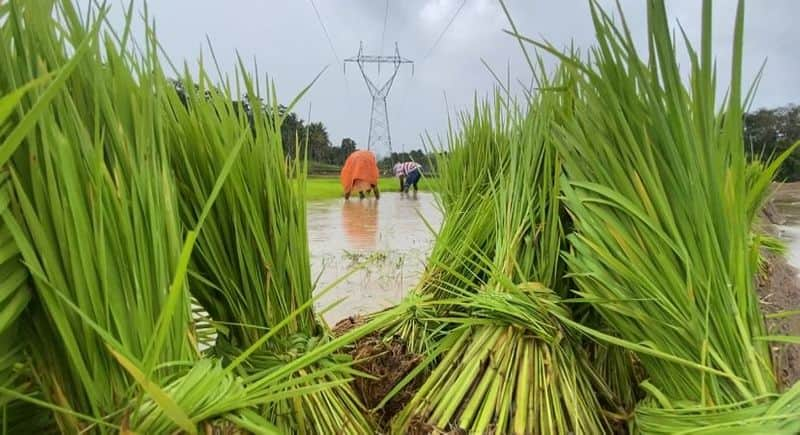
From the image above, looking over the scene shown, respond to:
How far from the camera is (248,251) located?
298mm

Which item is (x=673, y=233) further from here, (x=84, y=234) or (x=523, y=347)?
(x=84, y=234)

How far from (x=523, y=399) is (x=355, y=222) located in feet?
8.07

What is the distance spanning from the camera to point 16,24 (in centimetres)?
19

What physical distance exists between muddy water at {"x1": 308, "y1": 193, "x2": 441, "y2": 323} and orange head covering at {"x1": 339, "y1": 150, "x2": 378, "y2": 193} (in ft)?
6.87

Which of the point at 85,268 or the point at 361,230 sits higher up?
the point at 85,268

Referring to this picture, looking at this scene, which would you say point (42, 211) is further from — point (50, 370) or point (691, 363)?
point (691, 363)

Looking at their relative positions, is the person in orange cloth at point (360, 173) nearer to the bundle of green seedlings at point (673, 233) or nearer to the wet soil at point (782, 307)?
the wet soil at point (782, 307)

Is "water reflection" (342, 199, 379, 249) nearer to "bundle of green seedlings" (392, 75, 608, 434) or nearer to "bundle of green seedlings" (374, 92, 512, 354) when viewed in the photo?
"bundle of green seedlings" (374, 92, 512, 354)

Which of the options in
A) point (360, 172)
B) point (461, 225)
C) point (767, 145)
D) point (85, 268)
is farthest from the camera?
point (360, 172)

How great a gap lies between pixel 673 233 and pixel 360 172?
502 cm

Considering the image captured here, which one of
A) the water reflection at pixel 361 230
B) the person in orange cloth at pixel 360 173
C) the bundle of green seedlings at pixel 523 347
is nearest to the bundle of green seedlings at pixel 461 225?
the bundle of green seedlings at pixel 523 347

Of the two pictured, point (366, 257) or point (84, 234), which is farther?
point (366, 257)

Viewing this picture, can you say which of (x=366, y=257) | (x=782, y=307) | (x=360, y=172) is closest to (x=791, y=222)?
(x=366, y=257)

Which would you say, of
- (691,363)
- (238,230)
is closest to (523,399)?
(691,363)
